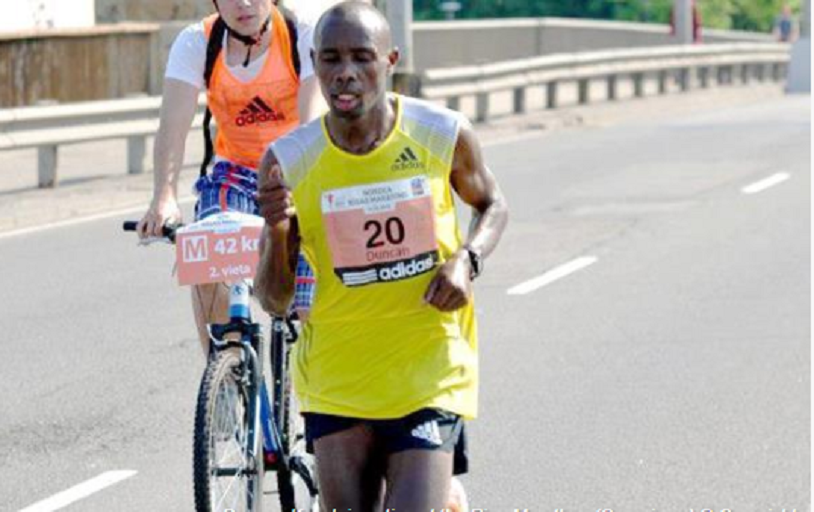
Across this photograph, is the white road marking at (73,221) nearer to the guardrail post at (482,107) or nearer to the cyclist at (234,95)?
the cyclist at (234,95)

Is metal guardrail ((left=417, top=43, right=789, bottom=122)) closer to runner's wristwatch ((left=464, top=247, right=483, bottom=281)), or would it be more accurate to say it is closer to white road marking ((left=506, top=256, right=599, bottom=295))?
white road marking ((left=506, top=256, right=599, bottom=295))

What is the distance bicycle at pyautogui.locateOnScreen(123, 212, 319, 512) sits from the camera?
21.4 feet

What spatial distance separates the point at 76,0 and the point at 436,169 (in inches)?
998

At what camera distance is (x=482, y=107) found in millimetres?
29703

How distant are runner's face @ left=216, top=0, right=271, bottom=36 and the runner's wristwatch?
1987 mm

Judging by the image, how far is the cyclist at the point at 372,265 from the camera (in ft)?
17.9

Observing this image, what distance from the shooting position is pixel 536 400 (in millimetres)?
10430

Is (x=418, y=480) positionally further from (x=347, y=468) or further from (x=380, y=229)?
(x=380, y=229)

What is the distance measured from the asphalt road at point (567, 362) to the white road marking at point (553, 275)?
4 cm

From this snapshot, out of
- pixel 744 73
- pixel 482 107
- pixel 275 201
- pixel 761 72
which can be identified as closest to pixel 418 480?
pixel 275 201

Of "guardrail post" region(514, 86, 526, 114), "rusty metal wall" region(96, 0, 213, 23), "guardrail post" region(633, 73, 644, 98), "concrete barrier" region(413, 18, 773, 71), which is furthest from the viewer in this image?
"concrete barrier" region(413, 18, 773, 71)

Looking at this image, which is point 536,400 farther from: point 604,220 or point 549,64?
point 549,64

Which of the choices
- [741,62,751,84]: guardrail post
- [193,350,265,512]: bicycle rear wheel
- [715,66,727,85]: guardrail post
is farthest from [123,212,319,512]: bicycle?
[741,62,751,84]: guardrail post

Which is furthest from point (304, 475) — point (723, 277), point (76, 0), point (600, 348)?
point (76, 0)
